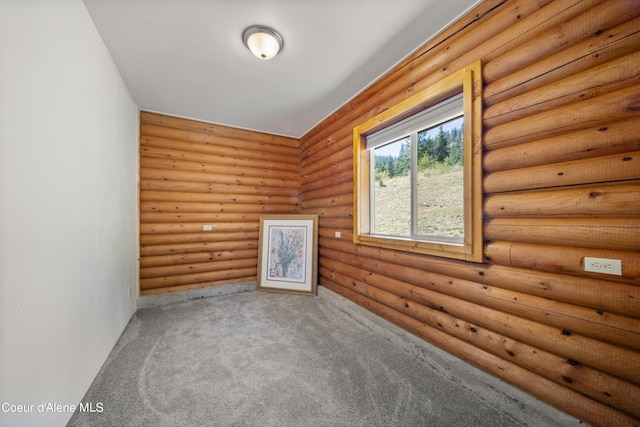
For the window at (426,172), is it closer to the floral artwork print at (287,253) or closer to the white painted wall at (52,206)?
the floral artwork print at (287,253)

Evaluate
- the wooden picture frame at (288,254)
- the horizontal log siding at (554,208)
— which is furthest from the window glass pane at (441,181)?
the wooden picture frame at (288,254)

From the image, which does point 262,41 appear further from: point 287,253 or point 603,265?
point 287,253

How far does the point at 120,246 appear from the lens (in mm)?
2494

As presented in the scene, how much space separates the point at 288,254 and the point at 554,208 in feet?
10.5

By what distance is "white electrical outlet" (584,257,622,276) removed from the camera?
3.62ft

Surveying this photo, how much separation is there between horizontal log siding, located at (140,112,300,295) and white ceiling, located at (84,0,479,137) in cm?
64

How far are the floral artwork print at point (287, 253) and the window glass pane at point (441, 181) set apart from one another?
2.03 m

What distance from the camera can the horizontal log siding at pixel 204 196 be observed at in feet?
11.0

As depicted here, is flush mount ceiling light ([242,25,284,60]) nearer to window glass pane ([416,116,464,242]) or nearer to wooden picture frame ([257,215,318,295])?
window glass pane ([416,116,464,242])

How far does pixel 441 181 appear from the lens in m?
2.06

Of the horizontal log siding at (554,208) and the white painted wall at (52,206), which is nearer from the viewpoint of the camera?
the white painted wall at (52,206)

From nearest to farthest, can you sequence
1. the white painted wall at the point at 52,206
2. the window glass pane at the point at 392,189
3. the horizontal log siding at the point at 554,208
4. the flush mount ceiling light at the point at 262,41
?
the white painted wall at the point at 52,206 → the horizontal log siding at the point at 554,208 → the flush mount ceiling light at the point at 262,41 → the window glass pane at the point at 392,189

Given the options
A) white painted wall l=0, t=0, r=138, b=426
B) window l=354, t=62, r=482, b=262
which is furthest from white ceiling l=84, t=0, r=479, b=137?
window l=354, t=62, r=482, b=262

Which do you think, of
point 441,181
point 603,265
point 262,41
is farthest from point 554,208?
point 262,41
